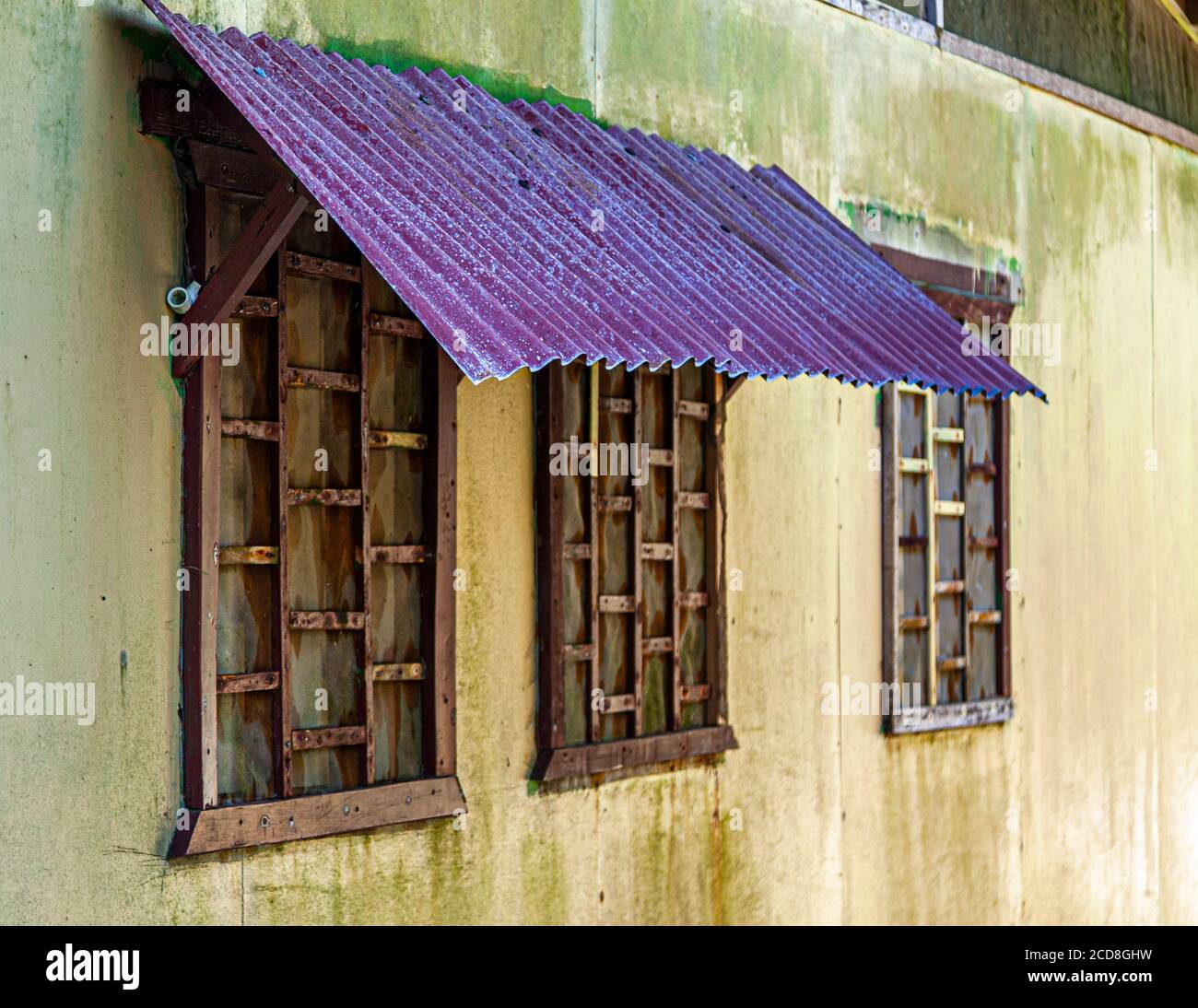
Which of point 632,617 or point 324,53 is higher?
point 324,53

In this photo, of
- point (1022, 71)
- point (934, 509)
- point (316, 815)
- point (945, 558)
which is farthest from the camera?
point (1022, 71)

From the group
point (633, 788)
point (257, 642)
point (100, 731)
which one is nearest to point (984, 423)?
point (633, 788)

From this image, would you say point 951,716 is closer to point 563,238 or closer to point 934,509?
point 934,509

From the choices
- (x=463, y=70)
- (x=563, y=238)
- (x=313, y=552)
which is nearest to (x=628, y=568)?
(x=313, y=552)

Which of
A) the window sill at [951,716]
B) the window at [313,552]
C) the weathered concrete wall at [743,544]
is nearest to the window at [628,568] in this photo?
the weathered concrete wall at [743,544]

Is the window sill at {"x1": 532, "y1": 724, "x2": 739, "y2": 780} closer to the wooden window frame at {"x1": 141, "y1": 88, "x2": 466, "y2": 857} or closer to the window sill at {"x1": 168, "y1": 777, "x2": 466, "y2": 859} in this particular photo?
the window sill at {"x1": 168, "y1": 777, "x2": 466, "y2": 859}

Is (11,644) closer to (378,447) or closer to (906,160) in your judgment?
(378,447)

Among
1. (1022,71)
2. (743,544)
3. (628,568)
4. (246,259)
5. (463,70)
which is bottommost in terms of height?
(628,568)

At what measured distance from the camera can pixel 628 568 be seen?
6715 millimetres

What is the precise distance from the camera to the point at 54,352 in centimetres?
474

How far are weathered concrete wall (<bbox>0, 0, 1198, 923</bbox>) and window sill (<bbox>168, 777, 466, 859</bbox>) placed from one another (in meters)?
0.10

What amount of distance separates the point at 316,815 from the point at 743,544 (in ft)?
9.08

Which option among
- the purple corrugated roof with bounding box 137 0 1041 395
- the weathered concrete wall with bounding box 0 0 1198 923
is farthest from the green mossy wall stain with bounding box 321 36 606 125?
the purple corrugated roof with bounding box 137 0 1041 395
